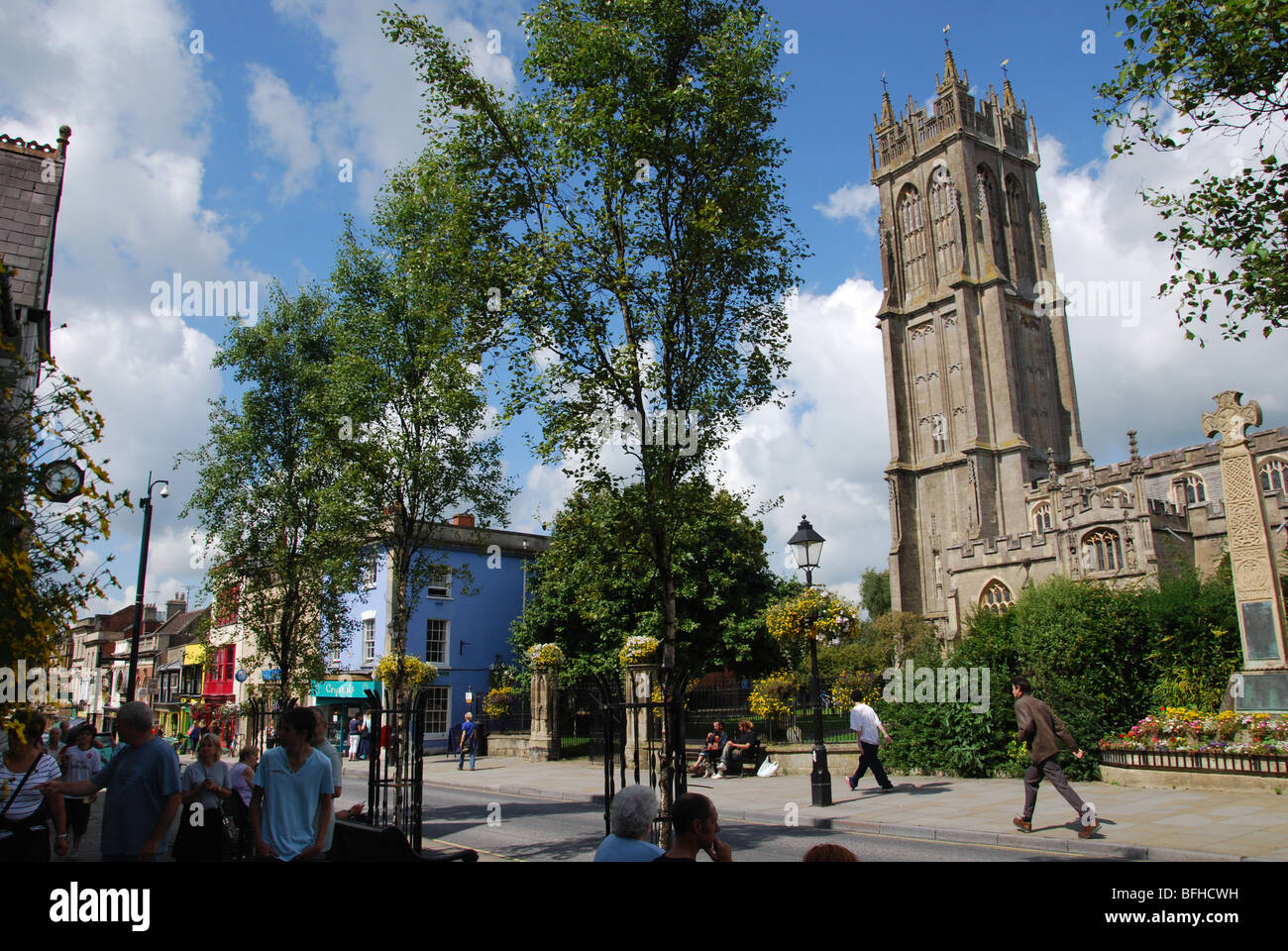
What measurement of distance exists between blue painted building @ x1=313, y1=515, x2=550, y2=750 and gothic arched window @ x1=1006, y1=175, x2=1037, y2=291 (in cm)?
6097

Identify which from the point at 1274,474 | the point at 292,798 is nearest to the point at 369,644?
the point at 292,798

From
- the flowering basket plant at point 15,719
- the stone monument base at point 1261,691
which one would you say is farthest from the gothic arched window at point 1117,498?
the flowering basket plant at point 15,719

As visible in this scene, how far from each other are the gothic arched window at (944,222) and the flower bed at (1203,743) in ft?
210

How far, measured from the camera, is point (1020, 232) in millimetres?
79250

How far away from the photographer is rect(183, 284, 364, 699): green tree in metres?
22.6

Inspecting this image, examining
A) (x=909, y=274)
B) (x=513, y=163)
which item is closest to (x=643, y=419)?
(x=513, y=163)

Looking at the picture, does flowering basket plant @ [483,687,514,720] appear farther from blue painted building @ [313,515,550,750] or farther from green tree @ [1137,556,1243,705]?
green tree @ [1137,556,1243,705]

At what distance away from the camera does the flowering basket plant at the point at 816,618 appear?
54.3ft

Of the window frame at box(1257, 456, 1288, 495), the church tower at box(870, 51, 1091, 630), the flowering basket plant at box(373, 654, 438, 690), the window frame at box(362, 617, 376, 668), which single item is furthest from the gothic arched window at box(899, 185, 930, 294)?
the flowering basket plant at box(373, 654, 438, 690)

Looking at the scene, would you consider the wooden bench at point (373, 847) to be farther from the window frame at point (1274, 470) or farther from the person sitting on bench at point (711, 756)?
the window frame at point (1274, 470)

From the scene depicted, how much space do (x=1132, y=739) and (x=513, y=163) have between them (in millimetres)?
15102

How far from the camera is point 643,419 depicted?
436 inches
